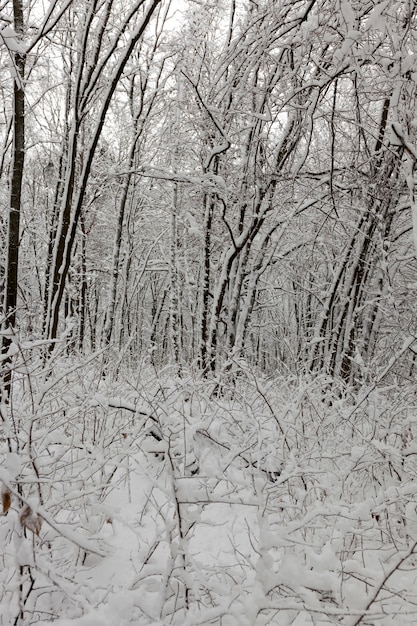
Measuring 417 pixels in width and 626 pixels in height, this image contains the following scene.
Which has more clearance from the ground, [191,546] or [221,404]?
[221,404]

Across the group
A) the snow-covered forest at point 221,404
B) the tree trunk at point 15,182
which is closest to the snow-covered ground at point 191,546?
the snow-covered forest at point 221,404

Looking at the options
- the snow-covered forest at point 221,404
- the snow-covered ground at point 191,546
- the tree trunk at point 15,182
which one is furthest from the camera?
the tree trunk at point 15,182

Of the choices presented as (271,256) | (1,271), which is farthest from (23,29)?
(1,271)

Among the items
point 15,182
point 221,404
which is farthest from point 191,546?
point 15,182

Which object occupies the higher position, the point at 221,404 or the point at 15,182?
the point at 15,182

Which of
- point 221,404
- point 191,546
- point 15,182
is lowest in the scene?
point 191,546

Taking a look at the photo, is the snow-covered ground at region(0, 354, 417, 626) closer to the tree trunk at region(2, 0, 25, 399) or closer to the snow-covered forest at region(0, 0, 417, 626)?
the snow-covered forest at region(0, 0, 417, 626)

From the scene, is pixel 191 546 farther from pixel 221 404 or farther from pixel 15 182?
pixel 15 182

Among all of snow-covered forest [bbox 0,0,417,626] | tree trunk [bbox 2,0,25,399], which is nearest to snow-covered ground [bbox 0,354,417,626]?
snow-covered forest [bbox 0,0,417,626]

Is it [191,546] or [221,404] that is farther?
[221,404]

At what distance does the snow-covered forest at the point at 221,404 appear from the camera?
6.09 feet

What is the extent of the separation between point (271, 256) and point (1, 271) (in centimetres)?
776

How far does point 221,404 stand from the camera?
185 inches

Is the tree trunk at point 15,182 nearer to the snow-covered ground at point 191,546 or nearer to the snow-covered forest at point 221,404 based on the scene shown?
the snow-covered forest at point 221,404
